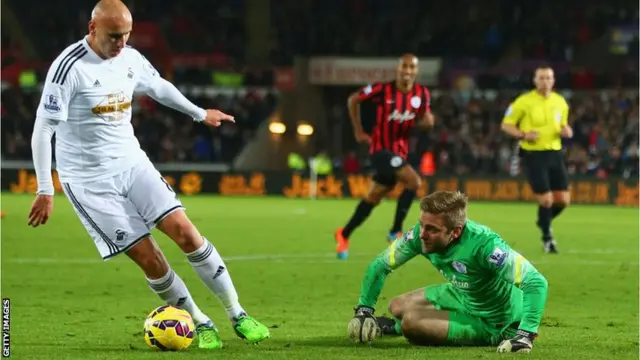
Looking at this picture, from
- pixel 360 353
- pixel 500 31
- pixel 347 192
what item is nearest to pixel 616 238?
pixel 360 353

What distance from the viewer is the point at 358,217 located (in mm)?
12969

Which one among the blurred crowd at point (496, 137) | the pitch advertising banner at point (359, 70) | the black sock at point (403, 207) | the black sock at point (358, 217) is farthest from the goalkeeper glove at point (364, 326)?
the pitch advertising banner at point (359, 70)

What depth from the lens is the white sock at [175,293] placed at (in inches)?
273

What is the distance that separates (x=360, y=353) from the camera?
6.48 metres

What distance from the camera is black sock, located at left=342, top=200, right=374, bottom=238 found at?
12.9 meters

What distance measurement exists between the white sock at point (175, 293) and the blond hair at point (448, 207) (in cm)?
156

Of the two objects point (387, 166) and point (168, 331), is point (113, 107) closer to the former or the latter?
point (168, 331)

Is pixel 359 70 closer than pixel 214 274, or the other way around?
pixel 214 274

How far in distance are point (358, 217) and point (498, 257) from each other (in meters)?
6.67

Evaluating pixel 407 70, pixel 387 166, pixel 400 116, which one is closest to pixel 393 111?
pixel 400 116

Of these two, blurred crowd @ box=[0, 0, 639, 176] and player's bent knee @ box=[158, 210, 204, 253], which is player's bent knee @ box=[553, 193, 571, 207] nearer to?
player's bent knee @ box=[158, 210, 204, 253]

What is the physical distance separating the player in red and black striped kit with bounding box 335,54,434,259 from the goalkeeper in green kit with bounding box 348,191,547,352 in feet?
18.9

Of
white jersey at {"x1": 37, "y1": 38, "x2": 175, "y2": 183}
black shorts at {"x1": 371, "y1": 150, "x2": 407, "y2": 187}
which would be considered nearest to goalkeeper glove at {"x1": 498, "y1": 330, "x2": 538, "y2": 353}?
white jersey at {"x1": 37, "y1": 38, "x2": 175, "y2": 183}

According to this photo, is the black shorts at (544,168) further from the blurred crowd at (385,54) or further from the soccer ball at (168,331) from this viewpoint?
the blurred crowd at (385,54)
